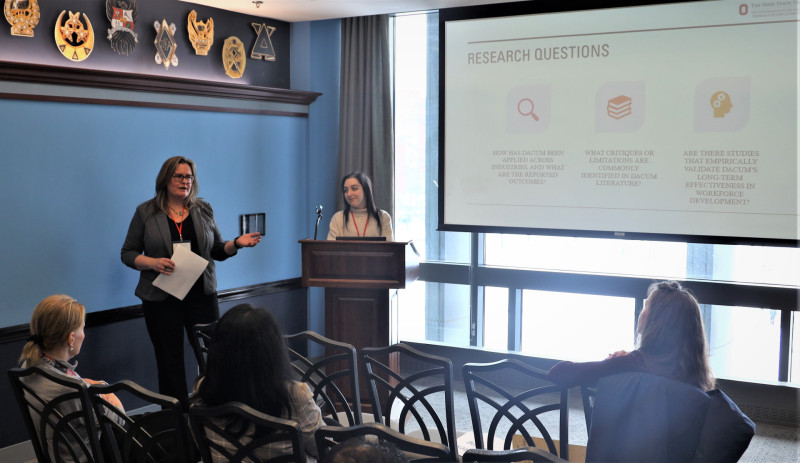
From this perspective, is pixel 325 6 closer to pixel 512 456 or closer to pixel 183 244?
pixel 183 244

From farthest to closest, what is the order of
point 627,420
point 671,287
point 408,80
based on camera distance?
point 408,80 < point 671,287 < point 627,420

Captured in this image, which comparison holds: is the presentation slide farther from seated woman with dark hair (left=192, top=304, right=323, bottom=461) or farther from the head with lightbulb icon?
seated woman with dark hair (left=192, top=304, right=323, bottom=461)

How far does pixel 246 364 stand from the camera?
1966mm

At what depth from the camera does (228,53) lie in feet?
16.9

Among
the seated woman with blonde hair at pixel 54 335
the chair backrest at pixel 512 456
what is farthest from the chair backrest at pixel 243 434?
the seated woman with blonde hair at pixel 54 335

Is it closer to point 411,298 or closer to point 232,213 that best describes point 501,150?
point 411,298

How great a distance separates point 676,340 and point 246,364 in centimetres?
134

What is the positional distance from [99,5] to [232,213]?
63.1 inches

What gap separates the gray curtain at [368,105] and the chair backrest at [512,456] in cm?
401

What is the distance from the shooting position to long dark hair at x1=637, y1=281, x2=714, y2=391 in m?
2.30

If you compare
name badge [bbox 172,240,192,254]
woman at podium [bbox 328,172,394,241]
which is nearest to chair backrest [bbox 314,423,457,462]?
name badge [bbox 172,240,192,254]

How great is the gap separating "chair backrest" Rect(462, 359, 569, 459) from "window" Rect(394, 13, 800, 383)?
321 mm

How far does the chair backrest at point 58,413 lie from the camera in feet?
7.37

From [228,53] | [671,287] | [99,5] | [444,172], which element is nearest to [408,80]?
[444,172]
